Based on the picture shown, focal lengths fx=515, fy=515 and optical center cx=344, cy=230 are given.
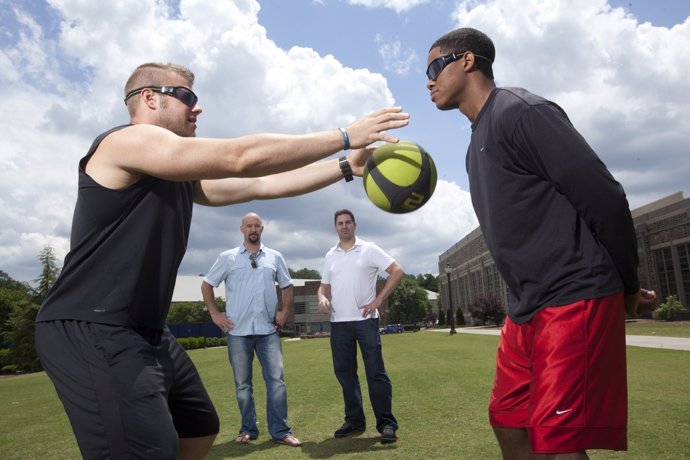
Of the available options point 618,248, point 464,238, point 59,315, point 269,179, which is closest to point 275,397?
point 269,179

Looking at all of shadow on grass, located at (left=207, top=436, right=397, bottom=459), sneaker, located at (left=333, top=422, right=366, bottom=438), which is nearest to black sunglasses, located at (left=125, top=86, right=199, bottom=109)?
shadow on grass, located at (left=207, top=436, right=397, bottom=459)

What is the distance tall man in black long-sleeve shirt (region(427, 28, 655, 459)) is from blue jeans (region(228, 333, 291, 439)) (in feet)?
12.4

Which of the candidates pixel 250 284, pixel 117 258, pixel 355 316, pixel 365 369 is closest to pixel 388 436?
pixel 365 369

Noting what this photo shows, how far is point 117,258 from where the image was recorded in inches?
100.0

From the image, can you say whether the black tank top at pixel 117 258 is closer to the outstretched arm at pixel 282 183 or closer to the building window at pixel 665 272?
the outstretched arm at pixel 282 183

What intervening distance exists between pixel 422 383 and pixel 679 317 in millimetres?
30477

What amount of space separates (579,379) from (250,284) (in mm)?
→ 5236

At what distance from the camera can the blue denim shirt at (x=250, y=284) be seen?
22.3ft

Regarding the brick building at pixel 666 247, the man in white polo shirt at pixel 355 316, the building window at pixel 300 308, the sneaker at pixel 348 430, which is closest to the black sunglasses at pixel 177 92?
the man in white polo shirt at pixel 355 316

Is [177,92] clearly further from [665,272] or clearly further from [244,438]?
[665,272]

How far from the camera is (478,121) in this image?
120 inches

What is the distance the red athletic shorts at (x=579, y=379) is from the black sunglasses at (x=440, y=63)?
5.39 feet

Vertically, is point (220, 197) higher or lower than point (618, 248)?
higher

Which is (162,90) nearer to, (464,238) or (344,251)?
(344,251)
